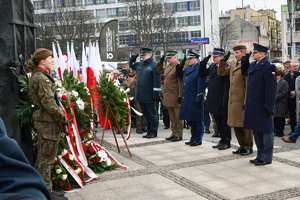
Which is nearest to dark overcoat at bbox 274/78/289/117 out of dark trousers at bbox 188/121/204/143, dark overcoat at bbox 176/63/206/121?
dark trousers at bbox 188/121/204/143

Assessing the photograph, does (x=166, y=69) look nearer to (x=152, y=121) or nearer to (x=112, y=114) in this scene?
(x=152, y=121)

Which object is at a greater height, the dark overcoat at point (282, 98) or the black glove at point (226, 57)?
the black glove at point (226, 57)

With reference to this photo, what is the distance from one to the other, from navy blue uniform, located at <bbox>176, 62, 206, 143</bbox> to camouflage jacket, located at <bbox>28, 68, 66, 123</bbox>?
4.26 metres

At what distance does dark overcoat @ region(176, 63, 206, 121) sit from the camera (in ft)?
27.4

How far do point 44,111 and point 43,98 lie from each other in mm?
237

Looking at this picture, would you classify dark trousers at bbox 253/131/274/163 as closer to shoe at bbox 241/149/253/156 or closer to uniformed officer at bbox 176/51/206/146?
shoe at bbox 241/149/253/156

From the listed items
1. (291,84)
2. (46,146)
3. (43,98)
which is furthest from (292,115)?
(43,98)

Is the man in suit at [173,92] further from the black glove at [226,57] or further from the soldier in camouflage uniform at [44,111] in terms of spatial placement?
the soldier in camouflage uniform at [44,111]

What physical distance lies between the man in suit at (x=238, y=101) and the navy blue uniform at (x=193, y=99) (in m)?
1.13

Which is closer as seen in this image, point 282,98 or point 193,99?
point 193,99

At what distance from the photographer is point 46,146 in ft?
15.8

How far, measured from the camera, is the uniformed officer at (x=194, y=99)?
329 inches

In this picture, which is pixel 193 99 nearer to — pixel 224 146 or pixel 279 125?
pixel 224 146

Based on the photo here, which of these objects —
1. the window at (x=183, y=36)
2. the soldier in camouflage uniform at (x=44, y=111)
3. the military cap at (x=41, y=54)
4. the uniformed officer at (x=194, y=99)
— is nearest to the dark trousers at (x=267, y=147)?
the uniformed officer at (x=194, y=99)
